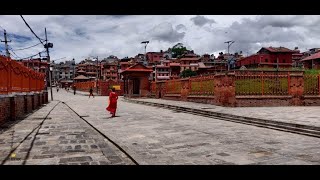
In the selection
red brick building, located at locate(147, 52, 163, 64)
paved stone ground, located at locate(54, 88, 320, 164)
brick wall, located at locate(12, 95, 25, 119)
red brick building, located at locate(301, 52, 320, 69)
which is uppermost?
red brick building, located at locate(147, 52, 163, 64)

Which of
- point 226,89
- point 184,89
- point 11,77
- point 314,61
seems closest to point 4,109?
point 11,77

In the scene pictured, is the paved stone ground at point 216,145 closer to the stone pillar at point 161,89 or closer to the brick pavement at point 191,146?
the brick pavement at point 191,146

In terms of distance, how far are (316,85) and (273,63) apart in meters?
53.9

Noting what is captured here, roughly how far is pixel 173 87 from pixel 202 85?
7317 mm

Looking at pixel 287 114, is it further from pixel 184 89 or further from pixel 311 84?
pixel 184 89

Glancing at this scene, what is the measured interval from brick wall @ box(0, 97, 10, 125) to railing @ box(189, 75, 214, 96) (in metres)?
11.8

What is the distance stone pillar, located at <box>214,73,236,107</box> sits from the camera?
1786 centimetres

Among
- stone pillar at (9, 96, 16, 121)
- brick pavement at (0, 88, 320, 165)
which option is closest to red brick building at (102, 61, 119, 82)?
stone pillar at (9, 96, 16, 121)

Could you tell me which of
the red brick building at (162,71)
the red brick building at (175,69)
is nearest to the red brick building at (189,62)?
the red brick building at (175,69)

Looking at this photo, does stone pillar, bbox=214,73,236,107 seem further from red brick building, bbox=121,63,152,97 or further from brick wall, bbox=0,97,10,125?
red brick building, bbox=121,63,152,97

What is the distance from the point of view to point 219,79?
1881 centimetres

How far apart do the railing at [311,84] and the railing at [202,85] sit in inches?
213
